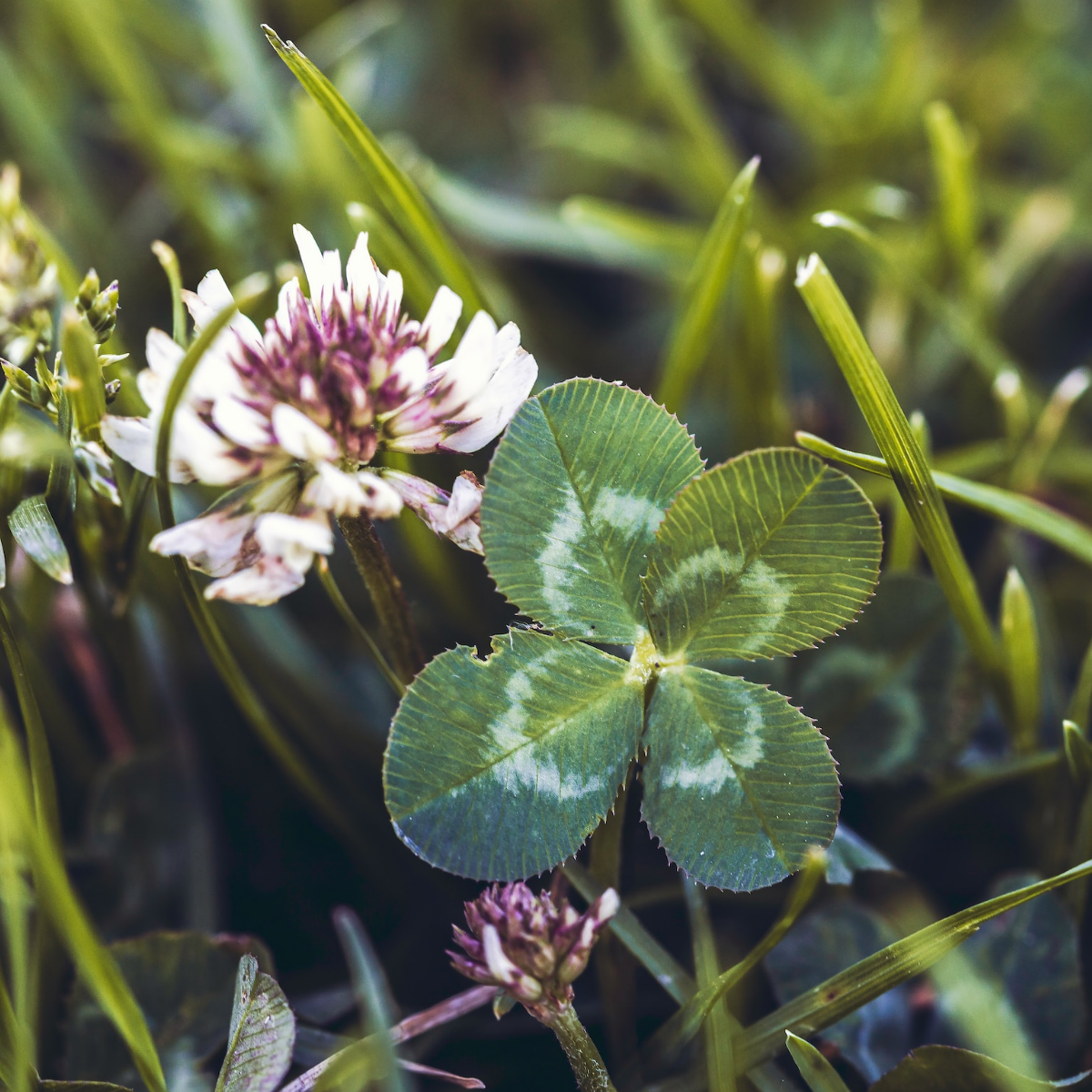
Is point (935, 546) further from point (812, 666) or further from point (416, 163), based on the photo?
point (416, 163)

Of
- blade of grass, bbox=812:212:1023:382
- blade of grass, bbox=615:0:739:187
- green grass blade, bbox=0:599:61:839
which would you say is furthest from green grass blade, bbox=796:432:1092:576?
blade of grass, bbox=615:0:739:187

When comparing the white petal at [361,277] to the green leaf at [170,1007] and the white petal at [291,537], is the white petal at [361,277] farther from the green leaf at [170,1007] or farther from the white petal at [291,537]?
the green leaf at [170,1007]

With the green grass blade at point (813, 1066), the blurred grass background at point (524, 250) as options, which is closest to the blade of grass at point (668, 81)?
the blurred grass background at point (524, 250)

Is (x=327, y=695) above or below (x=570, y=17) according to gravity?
below

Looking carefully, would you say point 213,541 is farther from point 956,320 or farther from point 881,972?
point 956,320

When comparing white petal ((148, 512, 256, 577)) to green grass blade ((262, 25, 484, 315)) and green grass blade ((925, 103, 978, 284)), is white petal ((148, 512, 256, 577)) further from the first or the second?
green grass blade ((925, 103, 978, 284))

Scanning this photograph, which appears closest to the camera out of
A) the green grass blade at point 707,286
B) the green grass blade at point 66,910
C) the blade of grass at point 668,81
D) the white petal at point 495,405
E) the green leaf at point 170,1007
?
the green grass blade at point 66,910

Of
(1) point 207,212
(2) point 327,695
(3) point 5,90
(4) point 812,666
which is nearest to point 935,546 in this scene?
(4) point 812,666
